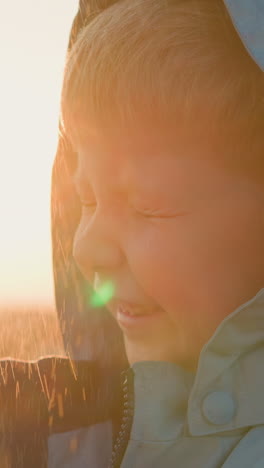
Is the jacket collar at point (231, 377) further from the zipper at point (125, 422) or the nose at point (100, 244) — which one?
the nose at point (100, 244)

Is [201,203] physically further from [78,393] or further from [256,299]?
[78,393]

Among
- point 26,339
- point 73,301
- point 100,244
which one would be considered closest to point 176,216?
point 100,244

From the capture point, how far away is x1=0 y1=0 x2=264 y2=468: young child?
105 centimetres

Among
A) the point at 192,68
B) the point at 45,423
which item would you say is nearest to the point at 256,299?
the point at 192,68

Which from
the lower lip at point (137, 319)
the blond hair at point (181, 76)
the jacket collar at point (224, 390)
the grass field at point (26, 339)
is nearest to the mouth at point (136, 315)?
the lower lip at point (137, 319)

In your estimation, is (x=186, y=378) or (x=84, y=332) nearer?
(x=186, y=378)

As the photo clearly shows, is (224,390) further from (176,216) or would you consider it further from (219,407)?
(176,216)

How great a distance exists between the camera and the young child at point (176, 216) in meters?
1.05

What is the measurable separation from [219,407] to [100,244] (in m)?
0.35

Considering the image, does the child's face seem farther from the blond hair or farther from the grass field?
the grass field

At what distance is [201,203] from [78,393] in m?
0.64

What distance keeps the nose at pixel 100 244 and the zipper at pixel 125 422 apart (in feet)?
0.67

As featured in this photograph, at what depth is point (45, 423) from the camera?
1411mm

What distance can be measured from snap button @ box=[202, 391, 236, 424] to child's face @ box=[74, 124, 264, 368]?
0.11m
